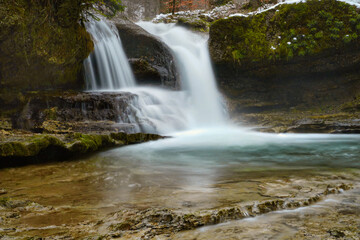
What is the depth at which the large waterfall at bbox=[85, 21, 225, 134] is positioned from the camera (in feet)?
26.8

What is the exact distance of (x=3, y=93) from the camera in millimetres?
6766

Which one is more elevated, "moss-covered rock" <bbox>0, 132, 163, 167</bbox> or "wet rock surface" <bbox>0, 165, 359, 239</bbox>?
"moss-covered rock" <bbox>0, 132, 163, 167</bbox>

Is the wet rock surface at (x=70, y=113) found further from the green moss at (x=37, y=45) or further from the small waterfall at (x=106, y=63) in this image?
the small waterfall at (x=106, y=63)

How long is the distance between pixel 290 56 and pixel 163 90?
5.34 m

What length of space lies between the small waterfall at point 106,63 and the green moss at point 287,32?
13.4 feet

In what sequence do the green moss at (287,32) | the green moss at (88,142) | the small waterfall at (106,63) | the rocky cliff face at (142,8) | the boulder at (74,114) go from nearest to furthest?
1. the green moss at (88,142)
2. the boulder at (74,114)
3. the small waterfall at (106,63)
4. the green moss at (287,32)
5. the rocky cliff face at (142,8)

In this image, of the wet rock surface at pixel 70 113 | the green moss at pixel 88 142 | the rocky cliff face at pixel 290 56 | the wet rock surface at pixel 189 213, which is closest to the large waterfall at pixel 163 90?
the wet rock surface at pixel 70 113

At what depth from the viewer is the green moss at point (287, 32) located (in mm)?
9617

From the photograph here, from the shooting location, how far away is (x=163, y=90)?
10.7 m

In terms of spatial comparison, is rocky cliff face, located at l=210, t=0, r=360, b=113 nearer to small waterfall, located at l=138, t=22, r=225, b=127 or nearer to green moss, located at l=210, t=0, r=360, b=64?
green moss, located at l=210, t=0, r=360, b=64

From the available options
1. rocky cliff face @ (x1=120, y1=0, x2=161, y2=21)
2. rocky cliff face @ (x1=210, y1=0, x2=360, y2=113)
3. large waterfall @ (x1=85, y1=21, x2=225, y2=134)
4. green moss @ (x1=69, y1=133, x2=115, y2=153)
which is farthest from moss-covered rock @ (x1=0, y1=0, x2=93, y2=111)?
rocky cliff face @ (x1=120, y1=0, x2=161, y2=21)

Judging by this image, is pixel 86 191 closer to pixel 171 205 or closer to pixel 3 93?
pixel 171 205

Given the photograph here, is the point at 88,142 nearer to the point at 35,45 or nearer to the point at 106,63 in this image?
the point at 35,45

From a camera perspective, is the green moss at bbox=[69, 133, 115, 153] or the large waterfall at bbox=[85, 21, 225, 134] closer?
the green moss at bbox=[69, 133, 115, 153]
